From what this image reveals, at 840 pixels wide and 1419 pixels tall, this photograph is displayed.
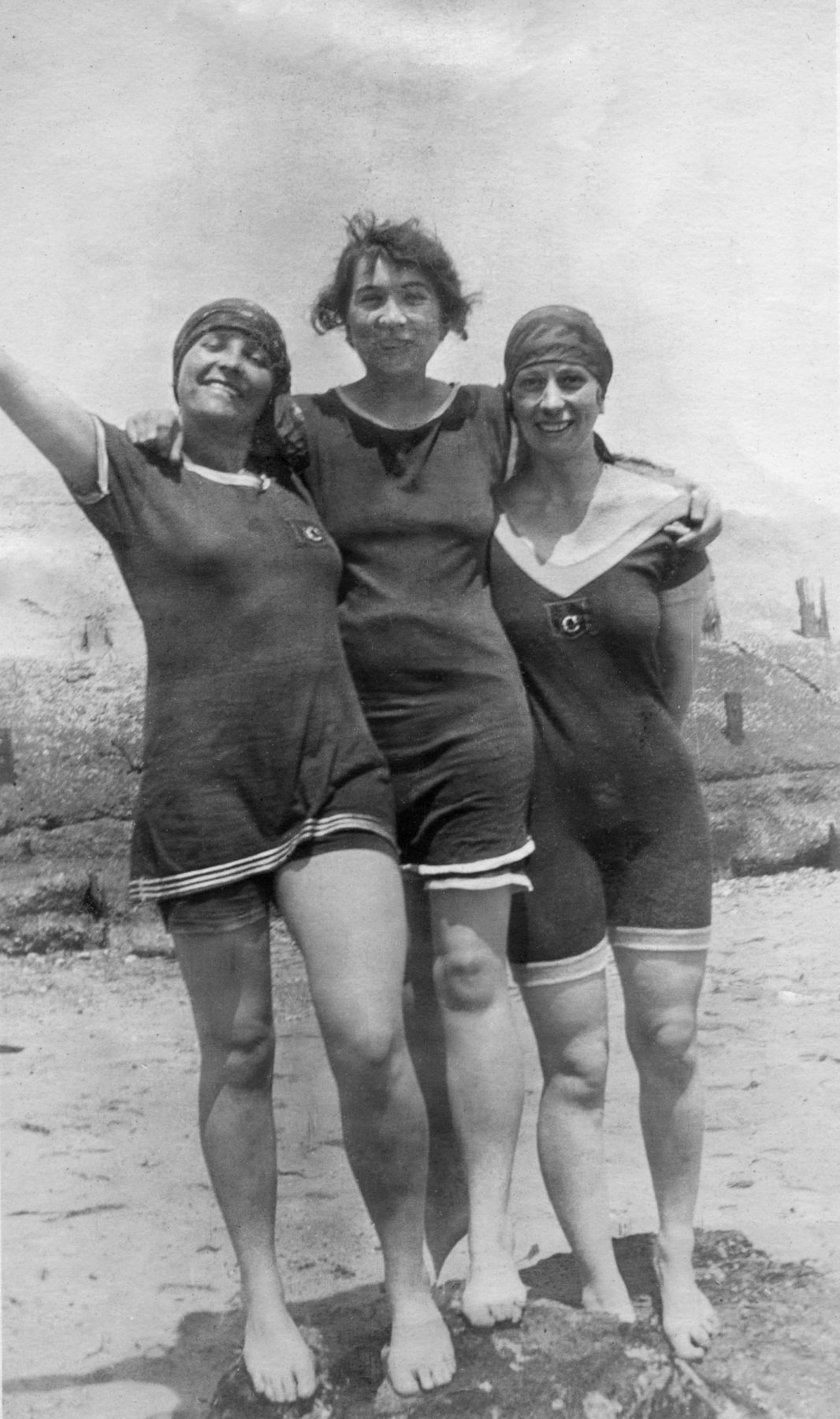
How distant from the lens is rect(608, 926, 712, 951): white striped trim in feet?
9.37

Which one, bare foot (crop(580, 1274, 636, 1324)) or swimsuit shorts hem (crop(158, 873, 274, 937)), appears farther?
bare foot (crop(580, 1274, 636, 1324))

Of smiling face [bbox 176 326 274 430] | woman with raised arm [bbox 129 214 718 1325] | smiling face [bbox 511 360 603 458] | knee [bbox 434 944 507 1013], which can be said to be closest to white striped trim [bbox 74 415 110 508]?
woman with raised arm [bbox 129 214 718 1325]

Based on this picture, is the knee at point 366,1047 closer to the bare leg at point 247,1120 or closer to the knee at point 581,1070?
the bare leg at point 247,1120

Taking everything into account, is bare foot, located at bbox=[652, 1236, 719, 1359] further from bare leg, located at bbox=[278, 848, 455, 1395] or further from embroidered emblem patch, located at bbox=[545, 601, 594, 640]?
embroidered emblem patch, located at bbox=[545, 601, 594, 640]

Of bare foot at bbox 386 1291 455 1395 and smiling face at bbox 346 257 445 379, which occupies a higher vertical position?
smiling face at bbox 346 257 445 379

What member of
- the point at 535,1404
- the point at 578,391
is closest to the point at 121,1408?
the point at 535,1404

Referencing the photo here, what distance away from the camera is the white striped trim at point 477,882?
2652 millimetres

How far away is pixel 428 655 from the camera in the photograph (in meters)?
2.71

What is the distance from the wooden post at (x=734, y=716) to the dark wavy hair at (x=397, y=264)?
1396 millimetres

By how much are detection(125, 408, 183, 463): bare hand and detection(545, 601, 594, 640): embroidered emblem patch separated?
841mm

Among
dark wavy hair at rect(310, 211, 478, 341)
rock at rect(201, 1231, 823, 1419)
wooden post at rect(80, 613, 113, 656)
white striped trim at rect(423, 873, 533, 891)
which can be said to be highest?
dark wavy hair at rect(310, 211, 478, 341)

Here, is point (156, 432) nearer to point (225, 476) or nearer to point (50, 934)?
point (225, 476)

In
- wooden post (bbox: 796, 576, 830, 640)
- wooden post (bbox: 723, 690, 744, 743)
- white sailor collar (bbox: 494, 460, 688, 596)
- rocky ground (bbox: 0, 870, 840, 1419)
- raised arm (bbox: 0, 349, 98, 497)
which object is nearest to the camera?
raised arm (bbox: 0, 349, 98, 497)

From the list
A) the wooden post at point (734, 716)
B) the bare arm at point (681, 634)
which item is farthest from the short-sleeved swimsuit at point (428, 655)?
the wooden post at point (734, 716)
